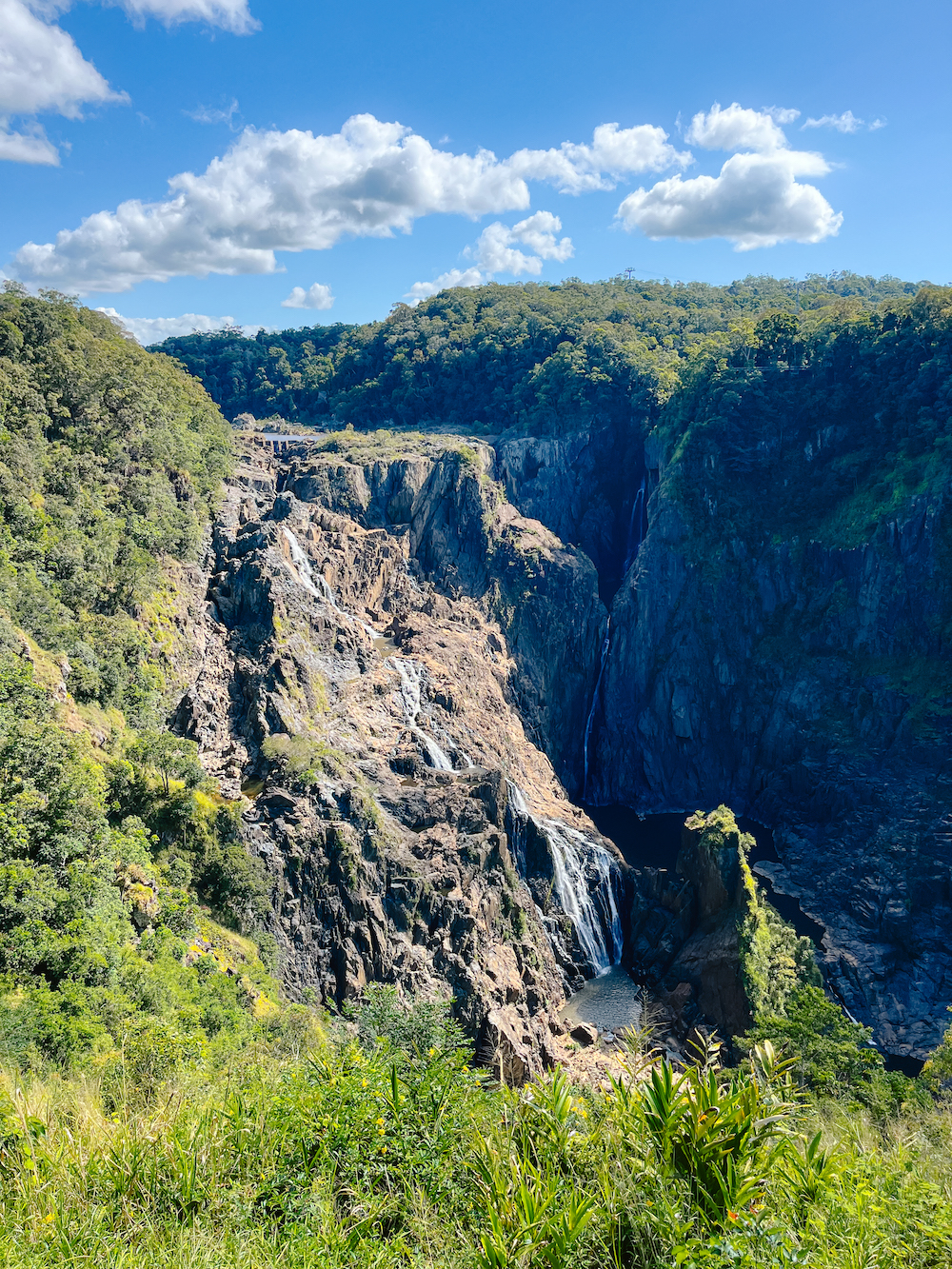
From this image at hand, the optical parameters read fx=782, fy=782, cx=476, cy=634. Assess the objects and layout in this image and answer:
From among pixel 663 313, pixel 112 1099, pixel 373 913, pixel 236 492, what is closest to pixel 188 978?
pixel 373 913

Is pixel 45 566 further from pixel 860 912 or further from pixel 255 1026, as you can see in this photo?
pixel 860 912

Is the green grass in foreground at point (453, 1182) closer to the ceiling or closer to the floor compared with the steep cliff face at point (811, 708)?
closer to the ceiling

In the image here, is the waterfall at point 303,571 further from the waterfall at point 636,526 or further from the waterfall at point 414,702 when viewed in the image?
the waterfall at point 636,526

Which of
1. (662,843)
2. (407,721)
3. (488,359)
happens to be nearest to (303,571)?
(407,721)

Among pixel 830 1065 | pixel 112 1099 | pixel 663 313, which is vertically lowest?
pixel 830 1065

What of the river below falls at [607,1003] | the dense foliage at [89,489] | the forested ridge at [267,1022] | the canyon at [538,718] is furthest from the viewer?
the river below falls at [607,1003]

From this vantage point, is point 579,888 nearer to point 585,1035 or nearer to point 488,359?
point 585,1035

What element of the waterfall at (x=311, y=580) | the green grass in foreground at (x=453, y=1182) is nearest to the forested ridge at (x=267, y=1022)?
the green grass in foreground at (x=453, y=1182)
